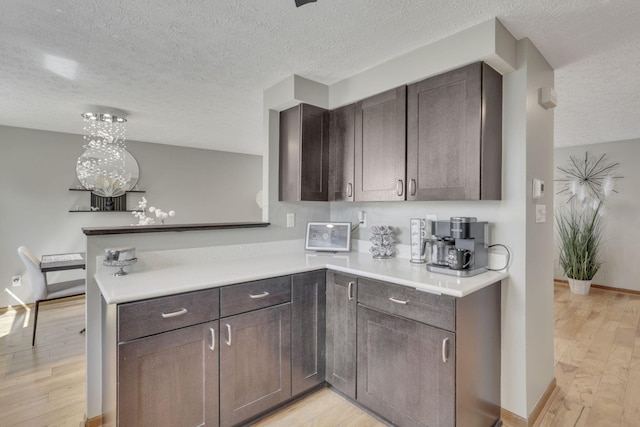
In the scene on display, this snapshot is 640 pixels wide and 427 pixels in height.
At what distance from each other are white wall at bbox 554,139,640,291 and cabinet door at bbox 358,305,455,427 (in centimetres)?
481

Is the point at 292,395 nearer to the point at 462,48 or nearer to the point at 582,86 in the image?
the point at 462,48

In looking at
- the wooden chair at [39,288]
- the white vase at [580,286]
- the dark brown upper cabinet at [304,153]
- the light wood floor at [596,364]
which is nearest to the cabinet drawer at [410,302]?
the dark brown upper cabinet at [304,153]

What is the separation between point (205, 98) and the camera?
302 centimetres

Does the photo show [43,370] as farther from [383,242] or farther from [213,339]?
[383,242]

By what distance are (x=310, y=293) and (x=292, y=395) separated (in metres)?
0.63

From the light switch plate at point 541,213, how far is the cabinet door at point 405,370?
1009 mm

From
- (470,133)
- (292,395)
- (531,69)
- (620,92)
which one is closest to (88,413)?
(292,395)

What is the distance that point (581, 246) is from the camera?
462cm

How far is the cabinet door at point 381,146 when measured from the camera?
7.09 feet

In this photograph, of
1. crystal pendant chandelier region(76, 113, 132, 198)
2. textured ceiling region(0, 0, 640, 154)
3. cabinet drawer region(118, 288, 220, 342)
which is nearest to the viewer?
cabinet drawer region(118, 288, 220, 342)

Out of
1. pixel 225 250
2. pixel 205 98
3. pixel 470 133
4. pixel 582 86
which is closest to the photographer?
pixel 470 133

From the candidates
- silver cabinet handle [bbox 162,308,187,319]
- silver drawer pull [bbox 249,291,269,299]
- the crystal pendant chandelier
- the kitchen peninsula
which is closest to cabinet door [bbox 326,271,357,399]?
the kitchen peninsula

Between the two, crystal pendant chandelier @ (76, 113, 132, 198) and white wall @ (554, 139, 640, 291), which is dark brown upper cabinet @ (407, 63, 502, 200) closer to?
crystal pendant chandelier @ (76, 113, 132, 198)

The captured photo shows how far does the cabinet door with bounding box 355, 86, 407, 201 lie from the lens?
2162 millimetres
